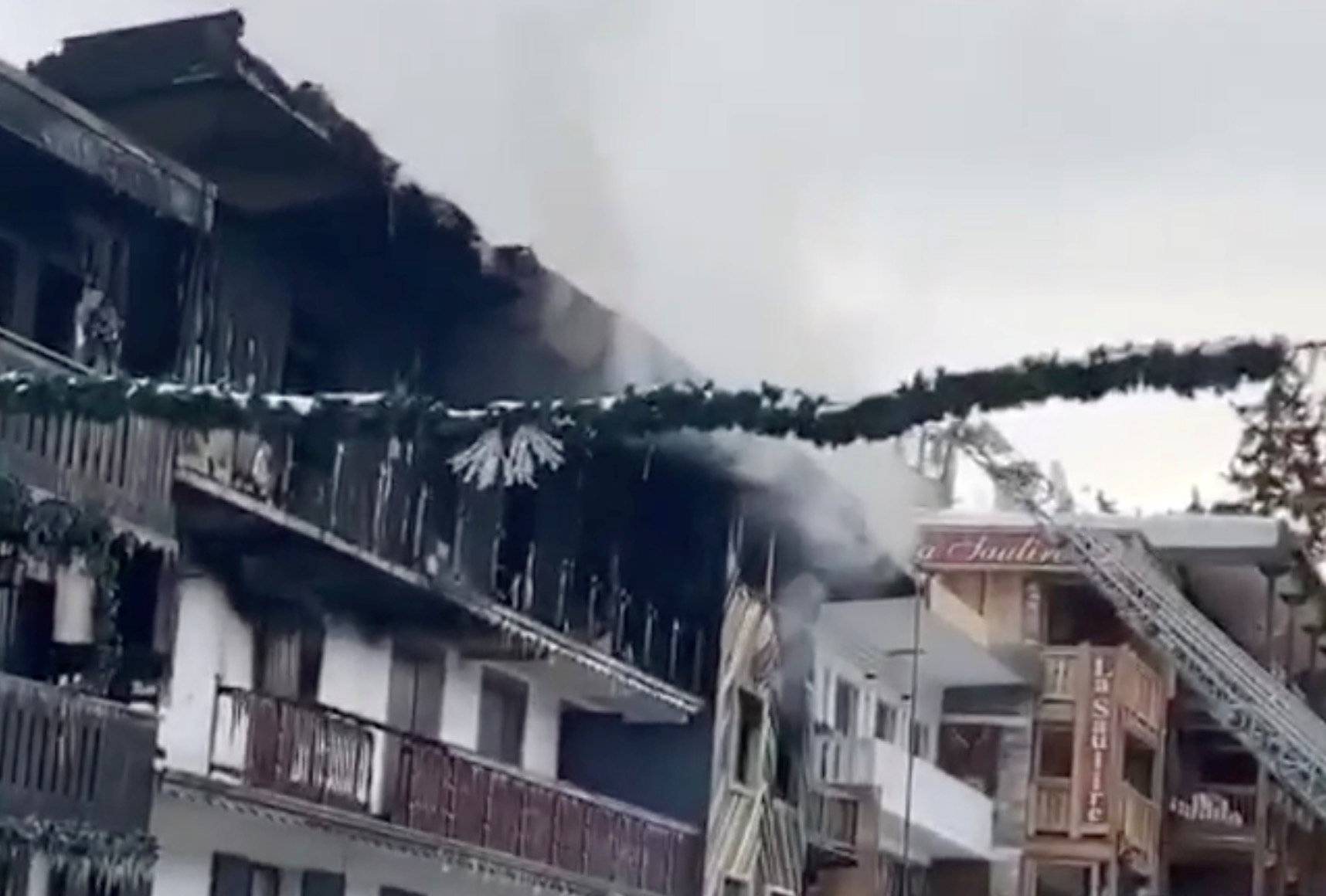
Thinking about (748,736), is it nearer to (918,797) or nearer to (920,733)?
(918,797)

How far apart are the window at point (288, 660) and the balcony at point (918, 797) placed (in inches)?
519

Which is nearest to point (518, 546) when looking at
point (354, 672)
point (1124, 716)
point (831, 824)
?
point (354, 672)

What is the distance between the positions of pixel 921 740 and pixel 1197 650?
14.1 feet

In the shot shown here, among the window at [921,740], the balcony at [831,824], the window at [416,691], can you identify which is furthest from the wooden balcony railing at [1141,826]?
the window at [416,691]

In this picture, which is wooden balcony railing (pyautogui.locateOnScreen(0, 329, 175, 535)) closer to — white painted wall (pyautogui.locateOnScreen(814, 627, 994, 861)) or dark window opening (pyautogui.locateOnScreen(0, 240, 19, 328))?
dark window opening (pyautogui.locateOnScreen(0, 240, 19, 328))

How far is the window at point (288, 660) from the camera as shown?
90.7 ft

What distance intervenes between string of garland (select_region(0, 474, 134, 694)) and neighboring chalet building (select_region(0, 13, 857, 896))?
5cm

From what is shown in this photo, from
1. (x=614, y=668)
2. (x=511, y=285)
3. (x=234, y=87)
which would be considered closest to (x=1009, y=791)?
(x=614, y=668)

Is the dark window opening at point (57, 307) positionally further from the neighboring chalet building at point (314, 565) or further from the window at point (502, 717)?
the window at point (502, 717)

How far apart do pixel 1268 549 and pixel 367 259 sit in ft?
88.9

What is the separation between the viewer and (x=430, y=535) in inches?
1179

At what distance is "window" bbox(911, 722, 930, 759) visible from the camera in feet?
156

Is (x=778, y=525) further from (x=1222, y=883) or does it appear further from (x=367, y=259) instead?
(x=1222, y=883)

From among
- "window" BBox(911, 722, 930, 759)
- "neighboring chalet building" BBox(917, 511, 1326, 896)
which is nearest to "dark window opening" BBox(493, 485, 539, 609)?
"neighboring chalet building" BBox(917, 511, 1326, 896)
